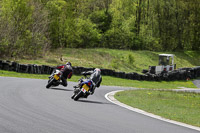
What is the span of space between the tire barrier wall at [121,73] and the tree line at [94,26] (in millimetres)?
5695

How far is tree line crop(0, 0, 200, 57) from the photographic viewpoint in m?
37.5

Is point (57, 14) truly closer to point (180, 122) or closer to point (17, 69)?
point (17, 69)

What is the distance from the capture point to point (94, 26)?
2489 inches

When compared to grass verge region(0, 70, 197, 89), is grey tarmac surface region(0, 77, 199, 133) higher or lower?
higher

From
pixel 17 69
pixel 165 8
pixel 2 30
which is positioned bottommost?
pixel 17 69

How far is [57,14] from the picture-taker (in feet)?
155

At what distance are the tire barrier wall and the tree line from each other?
570 centimetres

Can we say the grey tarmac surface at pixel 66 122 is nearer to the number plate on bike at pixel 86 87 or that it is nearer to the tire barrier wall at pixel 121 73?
the number plate on bike at pixel 86 87

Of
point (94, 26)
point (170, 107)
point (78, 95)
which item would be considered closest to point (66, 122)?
point (78, 95)

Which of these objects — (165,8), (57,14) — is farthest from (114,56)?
(165,8)

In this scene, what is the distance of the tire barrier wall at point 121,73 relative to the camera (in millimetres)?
28562

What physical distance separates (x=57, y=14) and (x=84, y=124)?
135ft

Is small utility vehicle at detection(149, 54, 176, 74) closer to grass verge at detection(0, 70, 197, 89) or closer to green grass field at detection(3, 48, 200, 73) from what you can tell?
grass verge at detection(0, 70, 197, 89)

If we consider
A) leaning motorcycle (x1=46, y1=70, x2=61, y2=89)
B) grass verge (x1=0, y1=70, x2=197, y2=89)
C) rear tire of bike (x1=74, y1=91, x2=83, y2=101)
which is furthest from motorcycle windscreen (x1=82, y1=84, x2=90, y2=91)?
grass verge (x1=0, y1=70, x2=197, y2=89)
